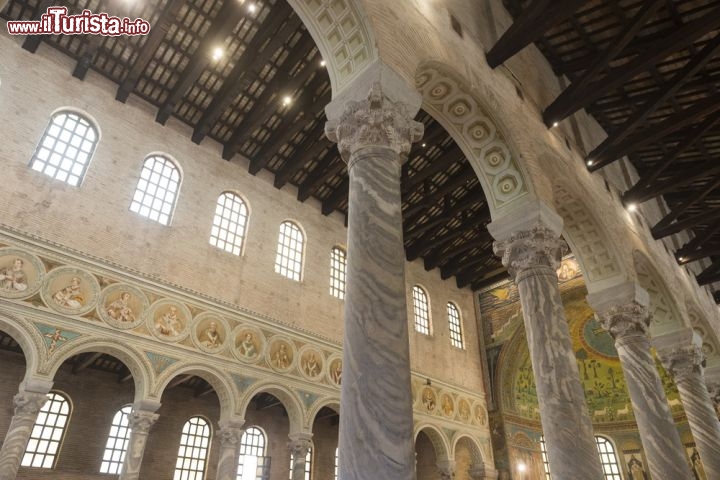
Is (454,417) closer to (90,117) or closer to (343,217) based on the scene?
(343,217)

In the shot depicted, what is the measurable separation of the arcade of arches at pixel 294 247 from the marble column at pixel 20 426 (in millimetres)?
46

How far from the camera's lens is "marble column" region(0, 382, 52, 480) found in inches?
339

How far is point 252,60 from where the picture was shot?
12.4m

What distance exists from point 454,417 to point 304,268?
8.21 meters

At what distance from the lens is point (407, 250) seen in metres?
19.9

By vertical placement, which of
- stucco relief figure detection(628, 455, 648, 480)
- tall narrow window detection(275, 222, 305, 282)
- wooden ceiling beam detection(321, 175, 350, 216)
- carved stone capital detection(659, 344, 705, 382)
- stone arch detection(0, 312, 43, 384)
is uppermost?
wooden ceiling beam detection(321, 175, 350, 216)

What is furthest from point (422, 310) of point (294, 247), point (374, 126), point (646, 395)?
point (374, 126)

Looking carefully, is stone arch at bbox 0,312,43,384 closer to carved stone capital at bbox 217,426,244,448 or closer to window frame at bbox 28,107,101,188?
window frame at bbox 28,107,101,188

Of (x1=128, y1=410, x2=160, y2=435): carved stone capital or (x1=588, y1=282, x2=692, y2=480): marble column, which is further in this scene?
(x1=128, y1=410, x2=160, y2=435): carved stone capital

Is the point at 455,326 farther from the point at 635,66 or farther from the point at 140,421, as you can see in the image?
the point at 140,421

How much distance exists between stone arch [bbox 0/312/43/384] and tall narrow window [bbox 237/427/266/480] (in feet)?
23.6

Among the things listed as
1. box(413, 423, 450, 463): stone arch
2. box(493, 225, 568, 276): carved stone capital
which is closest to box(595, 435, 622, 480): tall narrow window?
box(413, 423, 450, 463): stone arch

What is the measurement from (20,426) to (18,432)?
102mm

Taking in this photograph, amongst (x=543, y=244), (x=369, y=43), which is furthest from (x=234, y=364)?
(x=369, y=43)
